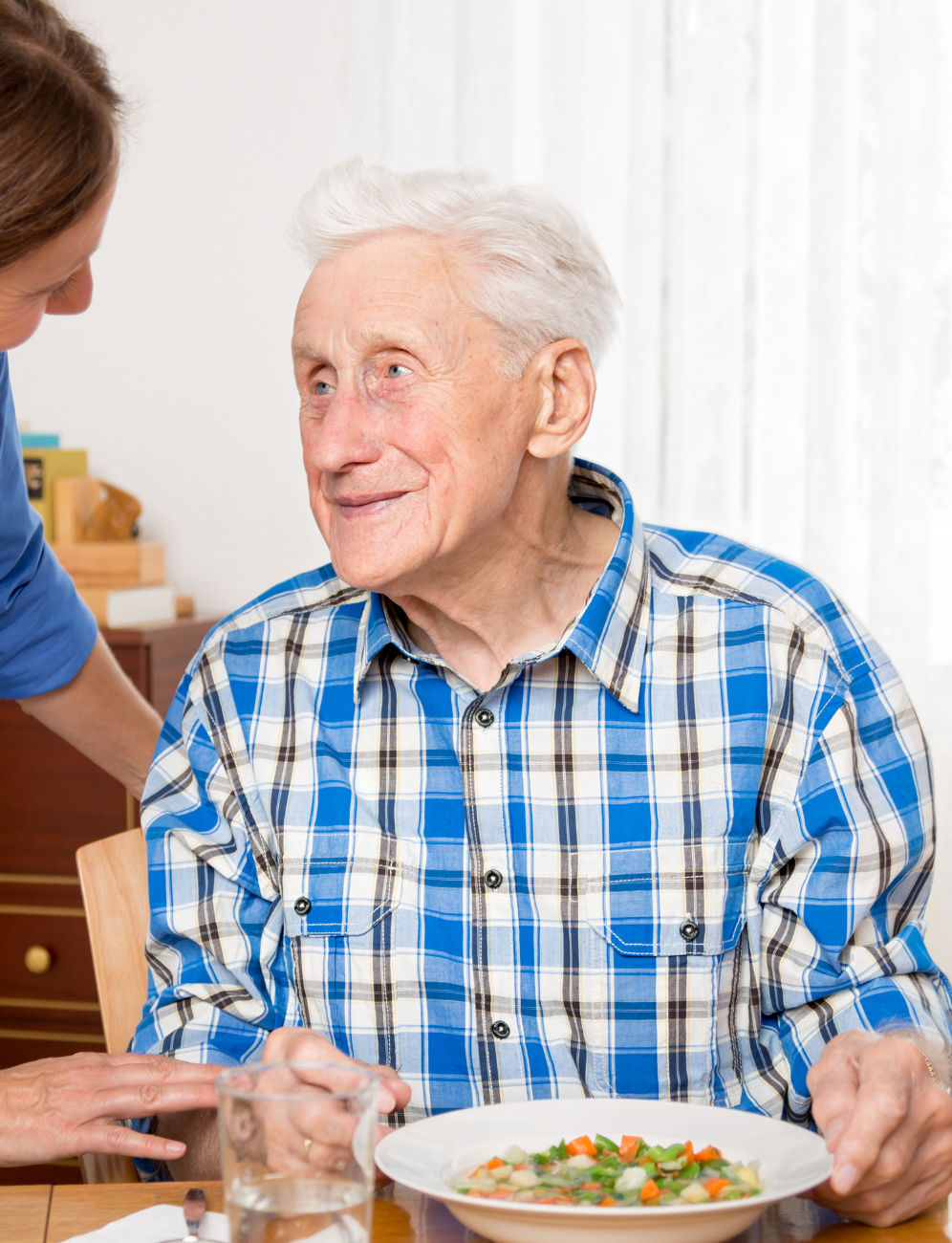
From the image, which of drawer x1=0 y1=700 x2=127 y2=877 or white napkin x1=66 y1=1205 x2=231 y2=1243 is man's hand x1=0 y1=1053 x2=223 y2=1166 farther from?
drawer x1=0 y1=700 x2=127 y2=877

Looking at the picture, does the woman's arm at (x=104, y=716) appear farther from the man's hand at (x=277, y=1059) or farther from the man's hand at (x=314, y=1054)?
the man's hand at (x=314, y=1054)

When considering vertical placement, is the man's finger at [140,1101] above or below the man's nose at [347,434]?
below

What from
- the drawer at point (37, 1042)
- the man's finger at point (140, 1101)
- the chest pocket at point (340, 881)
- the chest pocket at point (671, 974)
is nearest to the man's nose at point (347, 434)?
the chest pocket at point (340, 881)

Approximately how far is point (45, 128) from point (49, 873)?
1840 millimetres

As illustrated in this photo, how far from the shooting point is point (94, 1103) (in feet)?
3.65

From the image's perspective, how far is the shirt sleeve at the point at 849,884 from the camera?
1228 millimetres

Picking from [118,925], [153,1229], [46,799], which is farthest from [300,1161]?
[46,799]

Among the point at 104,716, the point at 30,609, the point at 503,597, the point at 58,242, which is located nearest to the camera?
the point at 58,242

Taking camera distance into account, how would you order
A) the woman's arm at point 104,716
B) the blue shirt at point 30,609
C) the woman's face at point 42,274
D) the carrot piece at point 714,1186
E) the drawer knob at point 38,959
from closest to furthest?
the carrot piece at point 714,1186, the woman's face at point 42,274, the blue shirt at point 30,609, the woman's arm at point 104,716, the drawer knob at point 38,959

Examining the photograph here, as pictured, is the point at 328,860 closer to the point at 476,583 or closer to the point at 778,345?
the point at 476,583

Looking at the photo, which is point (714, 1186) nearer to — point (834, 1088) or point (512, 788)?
point (834, 1088)

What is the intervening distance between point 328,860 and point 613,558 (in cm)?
45

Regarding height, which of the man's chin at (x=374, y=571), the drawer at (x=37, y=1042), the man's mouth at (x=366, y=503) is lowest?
the drawer at (x=37, y=1042)

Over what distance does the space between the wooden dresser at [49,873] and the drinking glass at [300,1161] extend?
6.36 ft
